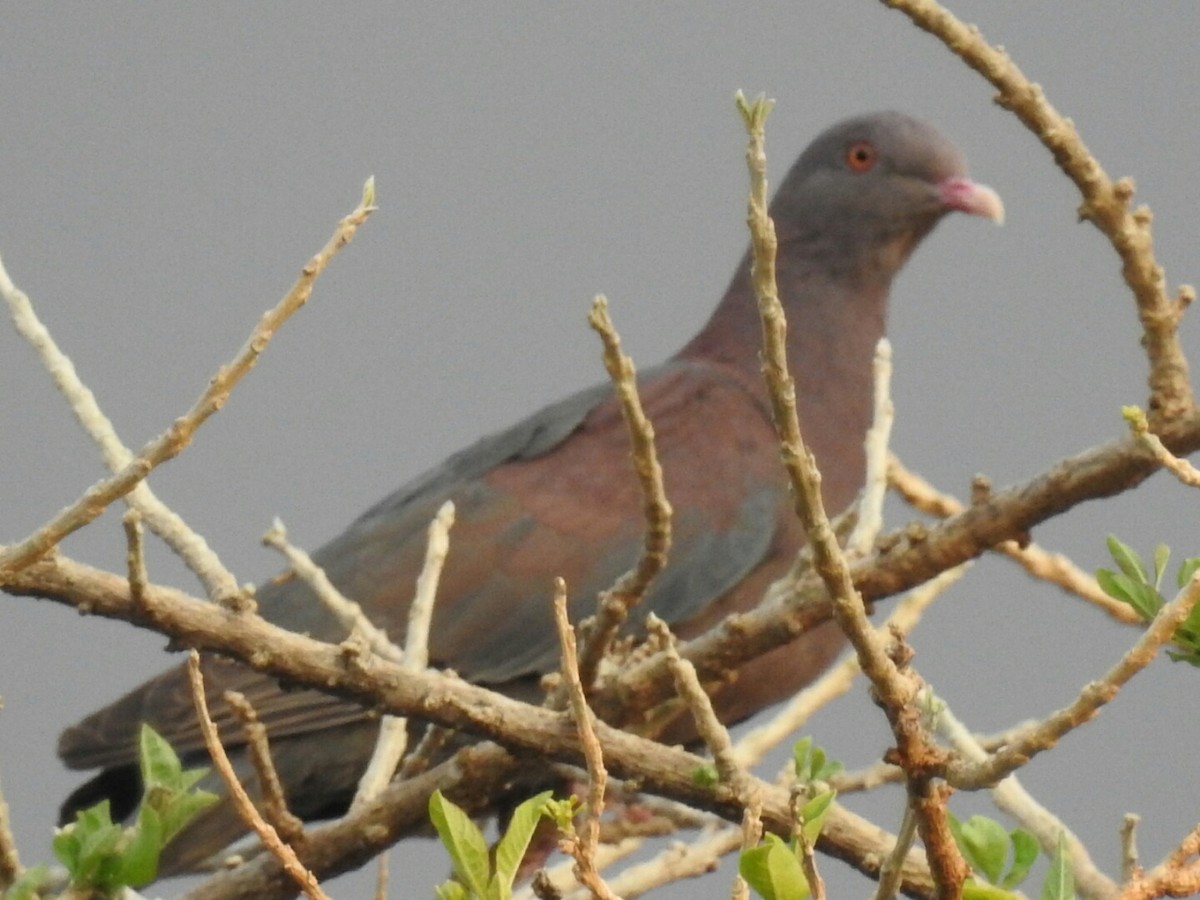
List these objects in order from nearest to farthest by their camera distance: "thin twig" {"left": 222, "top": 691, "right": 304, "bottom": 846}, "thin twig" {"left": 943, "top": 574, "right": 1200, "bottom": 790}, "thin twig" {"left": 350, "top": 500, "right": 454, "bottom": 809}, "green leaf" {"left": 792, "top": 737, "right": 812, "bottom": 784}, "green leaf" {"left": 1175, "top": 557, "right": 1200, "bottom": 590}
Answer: "thin twig" {"left": 943, "top": 574, "right": 1200, "bottom": 790} < "green leaf" {"left": 1175, "top": 557, "right": 1200, "bottom": 590} < "green leaf" {"left": 792, "top": 737, "right": 812, "bottom": 784} < "thin twig" {"left": 222, "top": 691, "right": 304, "bottom": 846} < "thin twig" {"left": 350, "top": 500, "right": 454, "bottom": 809}

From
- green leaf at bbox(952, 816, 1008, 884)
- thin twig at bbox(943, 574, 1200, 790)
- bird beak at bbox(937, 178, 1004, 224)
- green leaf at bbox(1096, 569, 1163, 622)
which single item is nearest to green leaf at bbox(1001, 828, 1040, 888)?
green leaf at bbox(952, 816, 1008, 884)

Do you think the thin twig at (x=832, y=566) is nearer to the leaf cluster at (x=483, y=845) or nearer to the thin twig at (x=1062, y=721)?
the thin twig at (x=1062, y=721)

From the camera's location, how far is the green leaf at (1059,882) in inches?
58.1

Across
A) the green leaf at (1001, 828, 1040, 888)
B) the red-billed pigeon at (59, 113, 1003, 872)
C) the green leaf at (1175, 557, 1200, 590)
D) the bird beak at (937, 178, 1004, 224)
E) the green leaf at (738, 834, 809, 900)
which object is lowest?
the green leaf at (738, 834, 809, 900)

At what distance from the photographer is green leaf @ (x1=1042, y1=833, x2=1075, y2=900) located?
1.47m

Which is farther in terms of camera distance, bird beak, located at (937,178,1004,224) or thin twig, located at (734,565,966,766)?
bird beak, located at (937,178,1004,224)

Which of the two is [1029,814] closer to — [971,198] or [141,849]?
[141,849]

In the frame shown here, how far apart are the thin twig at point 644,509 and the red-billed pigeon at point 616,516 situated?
4.83 ft

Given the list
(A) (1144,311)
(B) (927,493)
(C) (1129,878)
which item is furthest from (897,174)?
(C) (1129,878)

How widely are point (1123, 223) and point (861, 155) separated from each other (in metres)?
2.78

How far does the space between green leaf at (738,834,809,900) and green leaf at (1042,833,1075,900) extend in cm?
18

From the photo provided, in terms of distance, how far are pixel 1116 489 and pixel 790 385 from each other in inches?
19.3

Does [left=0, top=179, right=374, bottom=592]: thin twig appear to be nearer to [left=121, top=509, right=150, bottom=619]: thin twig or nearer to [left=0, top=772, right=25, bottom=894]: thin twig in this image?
[left=121, top=509, right=150, bottom=619]: thin twig

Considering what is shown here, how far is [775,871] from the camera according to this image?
1.41 metres
